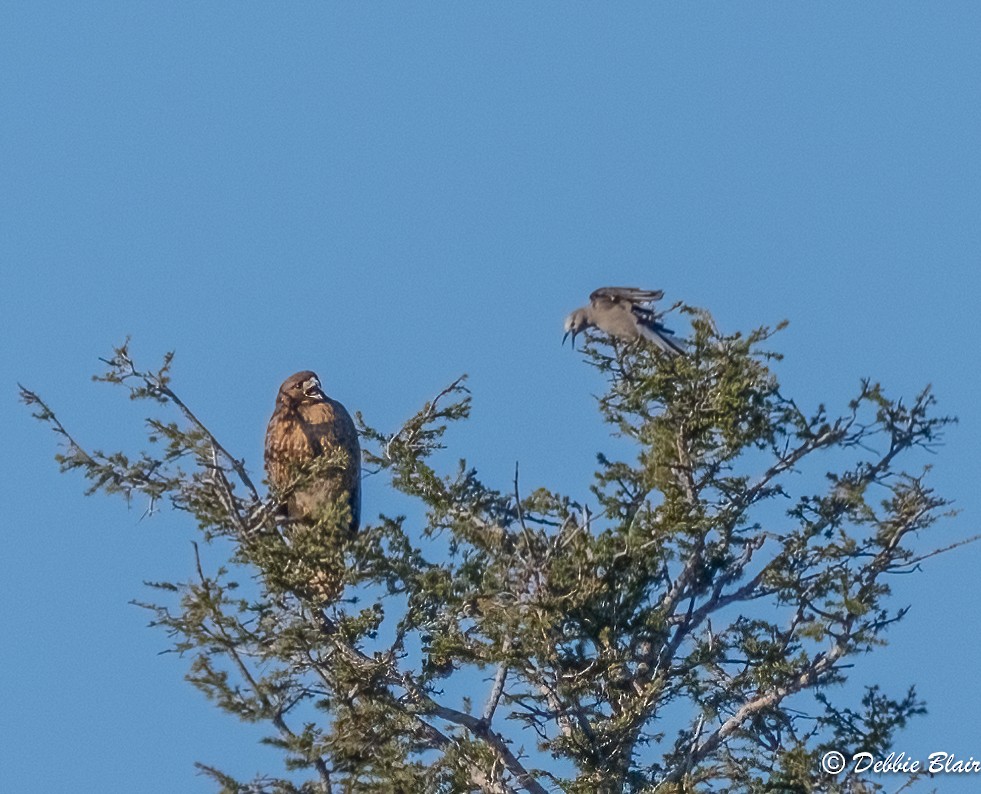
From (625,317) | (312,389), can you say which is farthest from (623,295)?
(312,389)

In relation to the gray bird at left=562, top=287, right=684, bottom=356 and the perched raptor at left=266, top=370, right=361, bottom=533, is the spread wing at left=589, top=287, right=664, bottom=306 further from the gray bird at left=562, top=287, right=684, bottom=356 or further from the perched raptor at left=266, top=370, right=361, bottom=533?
the perched raptor at left=266, top=370, right=361, bottom=533

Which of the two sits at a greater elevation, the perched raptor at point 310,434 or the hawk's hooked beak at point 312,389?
the hawk's hooked beak at point 312,389

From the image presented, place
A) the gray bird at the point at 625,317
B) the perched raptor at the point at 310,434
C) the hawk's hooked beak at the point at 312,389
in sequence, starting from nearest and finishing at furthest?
the gray bird at the point at 625,317 < the perched raptor at the point at 310,434 < the hawk's hooked beak at the point at 312,389

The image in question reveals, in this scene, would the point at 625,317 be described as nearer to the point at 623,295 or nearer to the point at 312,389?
the point at 623,295

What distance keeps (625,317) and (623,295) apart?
0.34 m

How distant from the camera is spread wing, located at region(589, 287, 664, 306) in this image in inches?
366

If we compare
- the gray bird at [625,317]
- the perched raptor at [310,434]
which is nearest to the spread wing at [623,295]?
the gray bird at [625,317]

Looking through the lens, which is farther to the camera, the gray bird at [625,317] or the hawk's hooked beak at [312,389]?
the hawk's hooked beak at [312,389]

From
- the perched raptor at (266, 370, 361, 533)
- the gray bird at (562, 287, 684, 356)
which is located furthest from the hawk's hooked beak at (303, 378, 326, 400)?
the gray bird at (562, 287, 684, 356)

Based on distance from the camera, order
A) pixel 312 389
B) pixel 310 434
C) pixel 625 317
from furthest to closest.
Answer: pixel 312 389
pixel 310 434
pixel 625 317

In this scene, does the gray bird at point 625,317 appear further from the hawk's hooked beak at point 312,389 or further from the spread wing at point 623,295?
the hawk's hooked beak at point 312,389

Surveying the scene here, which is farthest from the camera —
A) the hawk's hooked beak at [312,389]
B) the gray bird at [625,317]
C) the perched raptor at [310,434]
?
the hawk's hooked beak at [312,389]

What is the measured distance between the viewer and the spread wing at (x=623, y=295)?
30.5 feet

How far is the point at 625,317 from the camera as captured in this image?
922 centimetres
